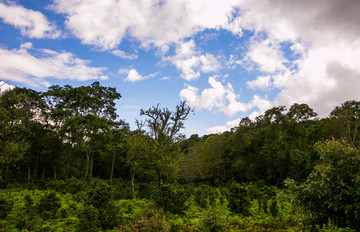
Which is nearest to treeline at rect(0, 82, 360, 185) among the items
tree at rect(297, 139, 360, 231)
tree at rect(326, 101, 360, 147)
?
tree at rect(326, 101, 360, 147)

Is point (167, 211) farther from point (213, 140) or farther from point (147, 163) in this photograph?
point (213, 140)

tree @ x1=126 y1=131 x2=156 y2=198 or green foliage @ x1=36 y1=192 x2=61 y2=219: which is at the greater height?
tree @ x1=126 y1=131 x2=156 y2=198

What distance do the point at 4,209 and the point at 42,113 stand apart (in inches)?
755

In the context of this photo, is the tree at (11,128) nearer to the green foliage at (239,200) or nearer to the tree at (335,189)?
the green foliage at (239,200)

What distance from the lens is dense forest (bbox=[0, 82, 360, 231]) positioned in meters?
6.20

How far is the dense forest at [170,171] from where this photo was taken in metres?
6.20

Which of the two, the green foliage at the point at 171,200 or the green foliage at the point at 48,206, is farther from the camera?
the green foliage at the point at 171,200

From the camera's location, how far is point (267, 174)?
103 feet

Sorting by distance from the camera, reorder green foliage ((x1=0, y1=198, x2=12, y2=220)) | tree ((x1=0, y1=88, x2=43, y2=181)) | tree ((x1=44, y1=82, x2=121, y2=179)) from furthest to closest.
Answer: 1. tree ((x1=44, y1=82, x2=121, y2=179))
2. tree ((x1=0, y1=88, x2=43, y2=181))
3. green foliage ((x1=0, y1=198, x2=12, y2=220))

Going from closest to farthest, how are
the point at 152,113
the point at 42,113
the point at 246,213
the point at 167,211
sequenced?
the point at 167,211
the point at 246,213
the point at 152,113
the point at 42,113

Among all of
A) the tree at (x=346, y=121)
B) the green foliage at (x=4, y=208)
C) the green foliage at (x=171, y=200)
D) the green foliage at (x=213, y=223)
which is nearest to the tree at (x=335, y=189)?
the green foliage at (x=213, y=223)

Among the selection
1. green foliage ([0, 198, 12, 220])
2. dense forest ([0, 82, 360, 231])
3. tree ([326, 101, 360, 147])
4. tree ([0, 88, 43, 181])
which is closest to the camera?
dense forest ([0, 82, 360, 231])

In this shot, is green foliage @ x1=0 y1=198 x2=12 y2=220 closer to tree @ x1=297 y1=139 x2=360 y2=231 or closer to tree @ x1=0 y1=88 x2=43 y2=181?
tree @ x1=0 y1=88 x2=43 y2=181

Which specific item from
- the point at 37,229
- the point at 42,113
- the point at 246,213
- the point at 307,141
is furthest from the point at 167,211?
the point at 307,141
